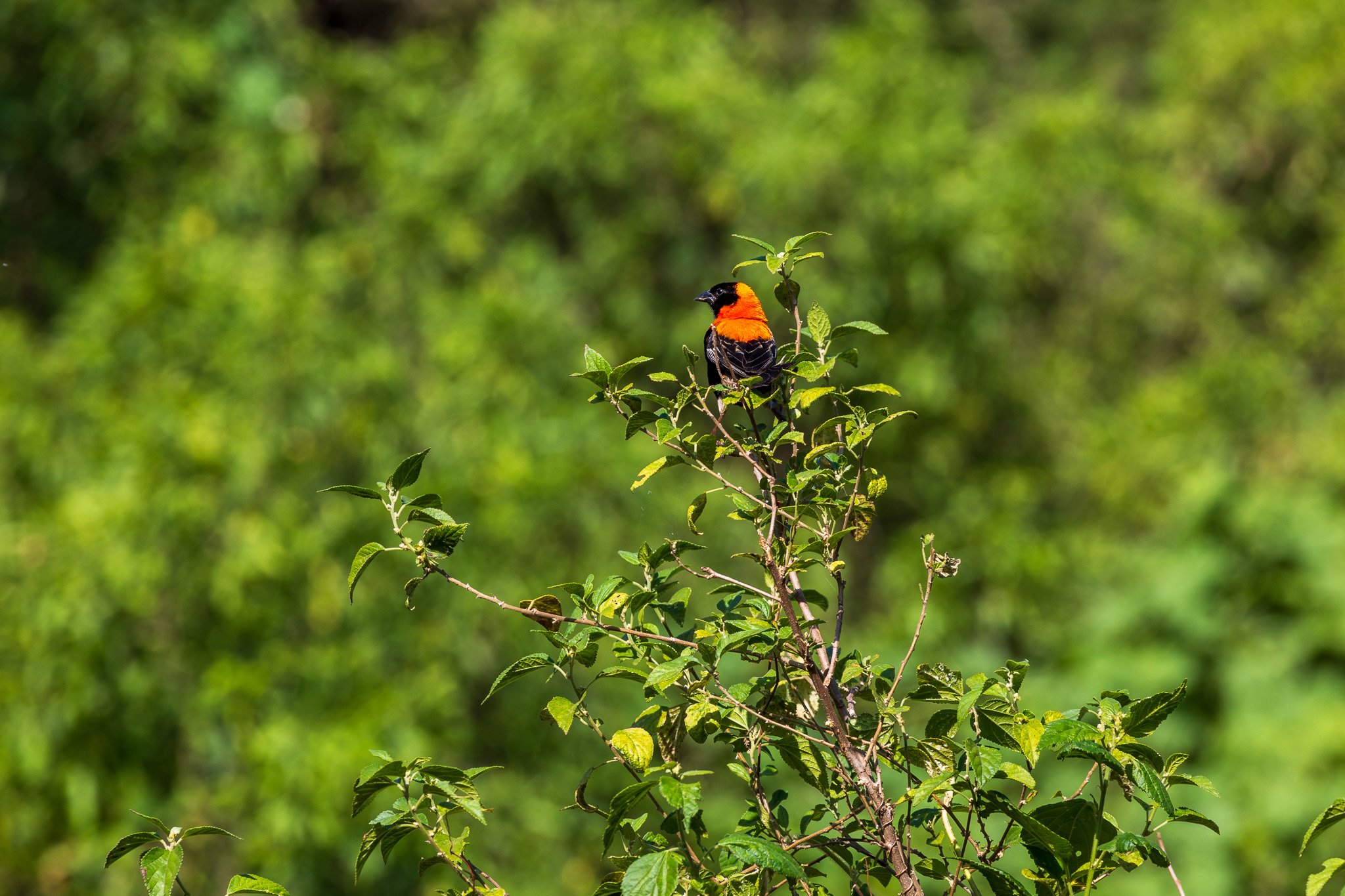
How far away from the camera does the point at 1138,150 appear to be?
9.67 metres

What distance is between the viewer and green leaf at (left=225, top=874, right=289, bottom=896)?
116 centimetres

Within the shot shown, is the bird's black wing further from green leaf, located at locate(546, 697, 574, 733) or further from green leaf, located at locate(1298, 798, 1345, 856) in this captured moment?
green leaf, located at locate(1298, 798, 1345, 856)

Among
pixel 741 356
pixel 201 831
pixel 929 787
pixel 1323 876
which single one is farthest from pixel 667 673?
pixel 741 356

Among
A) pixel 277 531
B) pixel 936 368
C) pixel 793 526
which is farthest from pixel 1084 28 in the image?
pixel 793 526

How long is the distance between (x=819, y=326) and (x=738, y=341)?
0.81 m

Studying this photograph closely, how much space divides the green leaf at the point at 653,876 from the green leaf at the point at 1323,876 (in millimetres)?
646

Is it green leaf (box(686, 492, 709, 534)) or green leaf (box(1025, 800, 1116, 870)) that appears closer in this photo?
green leaf (box(1025, 800, 1116, 870))

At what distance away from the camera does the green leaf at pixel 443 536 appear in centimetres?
134

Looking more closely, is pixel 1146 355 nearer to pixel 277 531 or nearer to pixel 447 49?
pixel 447 49

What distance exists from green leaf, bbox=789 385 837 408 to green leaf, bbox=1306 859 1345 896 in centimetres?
69

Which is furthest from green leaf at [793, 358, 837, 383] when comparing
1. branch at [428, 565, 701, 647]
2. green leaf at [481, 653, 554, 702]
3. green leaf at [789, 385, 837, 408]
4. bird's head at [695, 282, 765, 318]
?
bird's head at [695, 282, 765, 318]

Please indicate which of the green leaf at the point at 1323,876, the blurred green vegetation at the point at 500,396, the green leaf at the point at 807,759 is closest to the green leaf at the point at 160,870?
the green leaf at the point at 807,759

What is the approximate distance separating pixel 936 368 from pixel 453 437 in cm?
278

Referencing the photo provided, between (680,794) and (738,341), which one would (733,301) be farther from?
(680,794)
